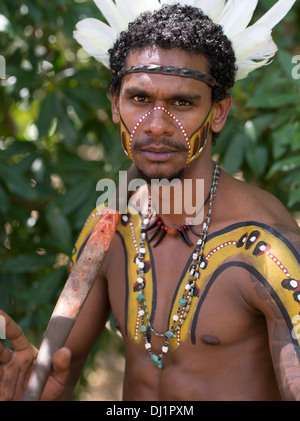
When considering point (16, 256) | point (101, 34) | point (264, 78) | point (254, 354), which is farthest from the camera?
point (16, 256)

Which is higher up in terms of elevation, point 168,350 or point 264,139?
point 264,139

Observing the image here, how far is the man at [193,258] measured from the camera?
164 centimetres

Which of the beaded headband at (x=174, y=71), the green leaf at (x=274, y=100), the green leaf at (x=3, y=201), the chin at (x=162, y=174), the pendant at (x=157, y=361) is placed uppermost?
the beaded headband at (x=174, y=71)

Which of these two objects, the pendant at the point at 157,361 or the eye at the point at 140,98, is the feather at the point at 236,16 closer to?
the eye at the point at 140,98

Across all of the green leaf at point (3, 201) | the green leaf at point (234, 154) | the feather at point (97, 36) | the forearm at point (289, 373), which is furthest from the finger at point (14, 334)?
the green leaf at point (234, 154)

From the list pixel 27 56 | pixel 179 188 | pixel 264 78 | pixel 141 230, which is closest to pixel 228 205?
pixel 179 188

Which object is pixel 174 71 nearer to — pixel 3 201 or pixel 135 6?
pixel 135 6

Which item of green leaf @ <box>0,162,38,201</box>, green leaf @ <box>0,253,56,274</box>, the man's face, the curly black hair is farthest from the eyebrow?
green leaf @ <box>0,253,56,274</box>

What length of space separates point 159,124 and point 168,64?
166mm

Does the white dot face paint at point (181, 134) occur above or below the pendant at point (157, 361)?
above

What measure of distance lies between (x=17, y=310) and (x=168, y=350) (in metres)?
1.24

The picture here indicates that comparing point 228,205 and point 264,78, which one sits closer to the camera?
point 228,205

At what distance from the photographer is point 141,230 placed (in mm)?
1979
